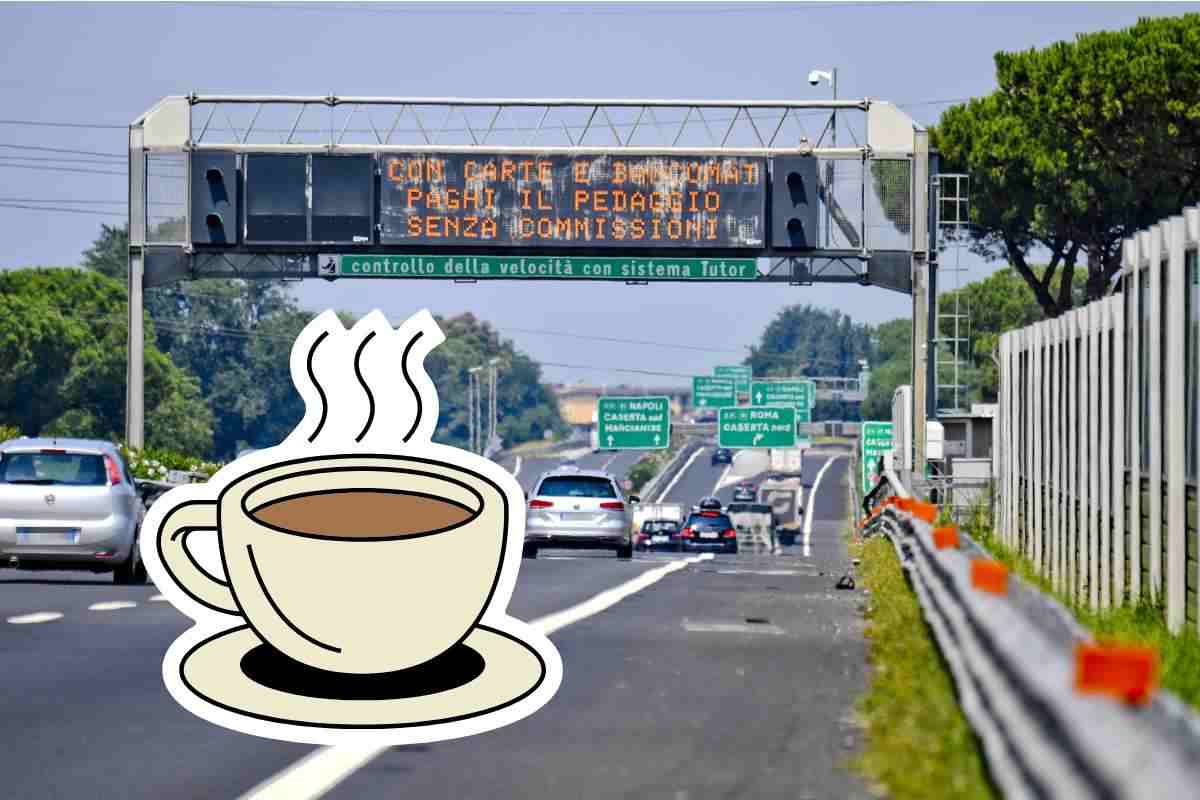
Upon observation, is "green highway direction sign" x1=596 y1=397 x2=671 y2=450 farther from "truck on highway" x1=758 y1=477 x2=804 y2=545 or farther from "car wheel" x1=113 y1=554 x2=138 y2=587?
"car wheel" x1=113 y1=554 x2=138 y2=587

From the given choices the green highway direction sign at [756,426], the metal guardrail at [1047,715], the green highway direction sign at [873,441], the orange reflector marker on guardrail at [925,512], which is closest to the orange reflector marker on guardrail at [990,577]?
the metal guardrail at [1047,715]

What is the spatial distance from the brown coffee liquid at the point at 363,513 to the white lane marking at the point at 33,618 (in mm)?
9622

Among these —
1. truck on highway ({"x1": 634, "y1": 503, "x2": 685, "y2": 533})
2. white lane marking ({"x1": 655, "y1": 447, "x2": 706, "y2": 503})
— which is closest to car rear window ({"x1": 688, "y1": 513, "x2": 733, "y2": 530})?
truck on highway ({"x1": 634, "y1": 503, "x2": 685, "y2": 533})

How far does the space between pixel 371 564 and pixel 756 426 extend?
7918 cm

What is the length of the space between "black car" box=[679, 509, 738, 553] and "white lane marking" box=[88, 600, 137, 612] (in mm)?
50831

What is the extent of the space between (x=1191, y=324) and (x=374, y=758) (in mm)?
6816

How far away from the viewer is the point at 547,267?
143 feet

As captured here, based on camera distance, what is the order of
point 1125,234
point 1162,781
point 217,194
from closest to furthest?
point 1162,781 → point 217,194 → point 1125,234

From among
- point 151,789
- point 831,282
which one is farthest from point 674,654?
point 831,282

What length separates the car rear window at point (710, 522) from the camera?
229 ft

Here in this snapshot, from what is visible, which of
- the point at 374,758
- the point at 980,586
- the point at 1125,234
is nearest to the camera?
the point at 980,586

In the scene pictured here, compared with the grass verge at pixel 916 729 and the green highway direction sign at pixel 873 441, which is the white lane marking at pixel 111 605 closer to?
the grass verge at pixel 916 729

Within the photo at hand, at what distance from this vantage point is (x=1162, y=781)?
4.19 metres

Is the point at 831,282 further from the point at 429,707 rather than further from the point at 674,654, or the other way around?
the point at 429,707
